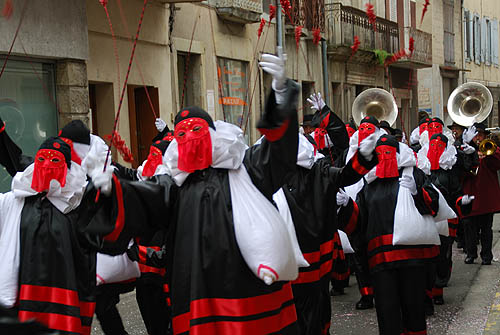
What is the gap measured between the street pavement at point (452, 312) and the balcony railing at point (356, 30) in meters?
13.9

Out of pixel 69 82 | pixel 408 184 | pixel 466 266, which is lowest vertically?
pixel 466 266

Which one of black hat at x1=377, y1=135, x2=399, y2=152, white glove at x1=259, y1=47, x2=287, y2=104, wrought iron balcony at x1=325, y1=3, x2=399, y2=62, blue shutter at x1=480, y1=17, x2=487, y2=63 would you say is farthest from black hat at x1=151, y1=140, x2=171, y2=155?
blue shutter at x1=480, y1=17, x2=487, y2=63

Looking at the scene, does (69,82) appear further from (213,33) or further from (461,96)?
(461,96)

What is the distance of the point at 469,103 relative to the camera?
59.6 ft

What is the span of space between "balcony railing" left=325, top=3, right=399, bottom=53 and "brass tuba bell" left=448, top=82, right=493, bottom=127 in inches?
207

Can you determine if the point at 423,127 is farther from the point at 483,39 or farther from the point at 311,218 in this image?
the point at 483,39

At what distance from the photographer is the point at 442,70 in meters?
34.9

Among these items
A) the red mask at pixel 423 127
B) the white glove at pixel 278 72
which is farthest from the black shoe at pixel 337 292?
the white glove at pixel 278 72

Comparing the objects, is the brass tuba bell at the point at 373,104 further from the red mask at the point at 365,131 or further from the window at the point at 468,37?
the window at the point at 468,37

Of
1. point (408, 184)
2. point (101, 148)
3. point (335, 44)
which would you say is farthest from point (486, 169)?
point (335, 44)

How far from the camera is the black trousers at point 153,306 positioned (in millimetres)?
6746

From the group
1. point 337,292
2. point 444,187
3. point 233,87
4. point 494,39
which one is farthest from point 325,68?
point 494,39

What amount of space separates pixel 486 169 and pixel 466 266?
5.38 feet

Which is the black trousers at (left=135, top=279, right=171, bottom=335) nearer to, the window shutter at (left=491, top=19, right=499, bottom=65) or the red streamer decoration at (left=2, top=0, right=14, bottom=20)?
the red streamer decoration at (left=2, top=0, right=14, bottom=20)
